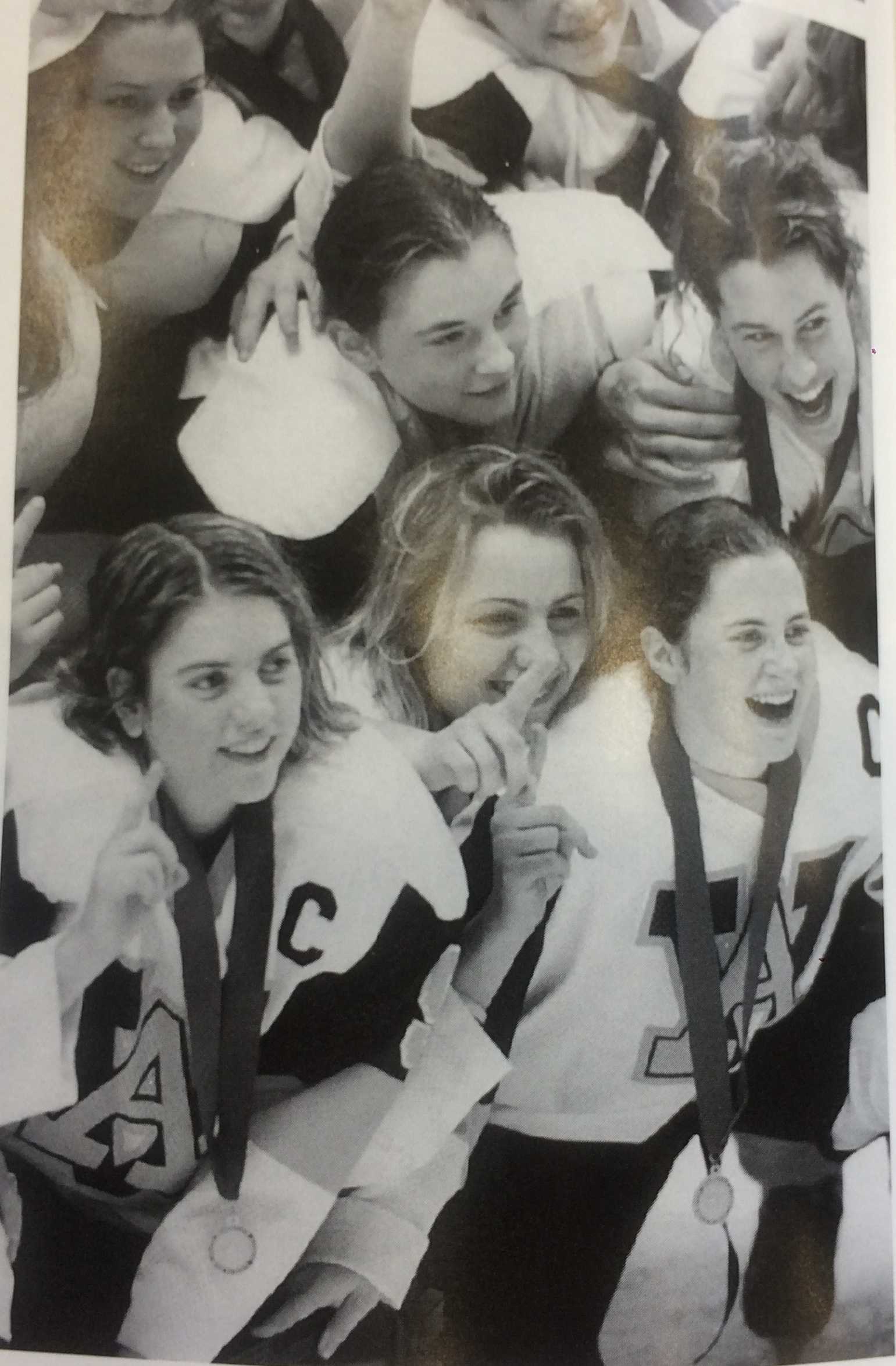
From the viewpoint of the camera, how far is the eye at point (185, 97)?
2.52 feet

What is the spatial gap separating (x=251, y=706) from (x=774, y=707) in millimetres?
337

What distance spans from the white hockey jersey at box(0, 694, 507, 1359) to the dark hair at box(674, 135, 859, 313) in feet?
1.29

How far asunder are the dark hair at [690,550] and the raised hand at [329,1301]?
43 centimetres

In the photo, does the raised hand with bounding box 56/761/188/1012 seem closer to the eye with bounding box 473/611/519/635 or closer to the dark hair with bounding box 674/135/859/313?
the eye with bounding box 473/611/519/635

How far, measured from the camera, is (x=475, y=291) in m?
0.78

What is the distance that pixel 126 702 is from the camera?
722 millimetres

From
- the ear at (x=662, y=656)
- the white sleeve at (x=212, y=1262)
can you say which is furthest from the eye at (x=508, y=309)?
the white sleeve at (x=212, y=1262)

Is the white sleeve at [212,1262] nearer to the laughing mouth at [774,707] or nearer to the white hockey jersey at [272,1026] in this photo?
the white hockey jersey at [272,1026]

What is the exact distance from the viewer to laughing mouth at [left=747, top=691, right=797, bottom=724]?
2.62 feet

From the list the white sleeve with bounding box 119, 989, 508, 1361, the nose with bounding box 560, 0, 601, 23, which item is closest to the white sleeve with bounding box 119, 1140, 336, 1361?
the white sleeve with bounding box 119, 989, 508, 1361

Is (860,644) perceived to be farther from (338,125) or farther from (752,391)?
(338,125)

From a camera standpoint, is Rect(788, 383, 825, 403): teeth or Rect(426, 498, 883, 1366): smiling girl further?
Rect(788, 383, 825, 403): teeth

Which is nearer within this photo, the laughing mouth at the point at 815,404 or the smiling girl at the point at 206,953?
the smiling girl at the point at 206,953

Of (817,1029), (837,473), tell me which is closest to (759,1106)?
(817,1029)
